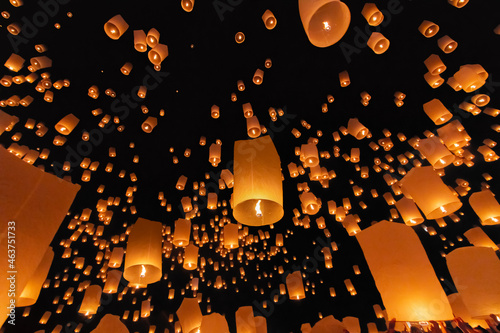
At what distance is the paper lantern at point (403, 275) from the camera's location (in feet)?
8.91

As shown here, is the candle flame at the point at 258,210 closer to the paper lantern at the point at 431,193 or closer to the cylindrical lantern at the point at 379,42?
the paper lantern at the point at 431,193

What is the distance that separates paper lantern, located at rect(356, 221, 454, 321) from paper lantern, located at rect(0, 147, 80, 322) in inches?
123

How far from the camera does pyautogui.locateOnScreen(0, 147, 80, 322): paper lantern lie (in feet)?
6.67

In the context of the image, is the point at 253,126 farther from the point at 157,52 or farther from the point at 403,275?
the point at 403,275

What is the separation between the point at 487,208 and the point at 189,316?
5.33 metres

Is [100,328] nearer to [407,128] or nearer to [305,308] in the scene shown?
[407,128]

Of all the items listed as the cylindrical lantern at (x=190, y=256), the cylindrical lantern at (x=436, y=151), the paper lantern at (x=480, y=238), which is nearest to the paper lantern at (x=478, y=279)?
the cylindrical lantern at (x=436, y=151)

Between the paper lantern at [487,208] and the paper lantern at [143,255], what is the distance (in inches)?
206

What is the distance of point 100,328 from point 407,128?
25.0 feet

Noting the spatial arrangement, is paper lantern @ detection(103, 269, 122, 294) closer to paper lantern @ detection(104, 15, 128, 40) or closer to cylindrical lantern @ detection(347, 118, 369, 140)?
paper lantern @ detection(104, 15, 128, 40)

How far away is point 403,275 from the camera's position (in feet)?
9.36

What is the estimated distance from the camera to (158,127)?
7191mm

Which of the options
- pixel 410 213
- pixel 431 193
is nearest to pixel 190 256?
pixel 410 213

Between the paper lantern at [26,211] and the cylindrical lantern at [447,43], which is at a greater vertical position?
the cylindrical lantern at [447,43]
